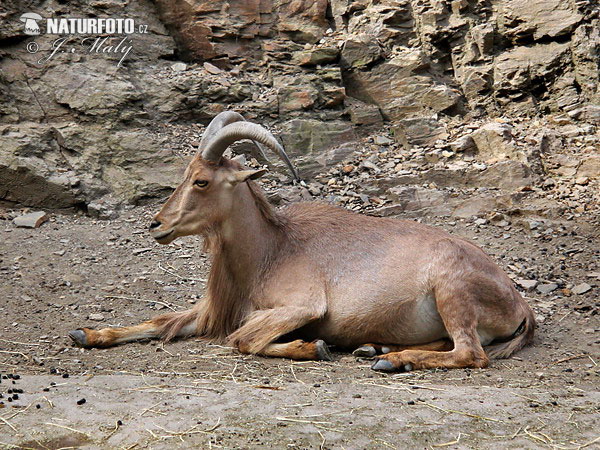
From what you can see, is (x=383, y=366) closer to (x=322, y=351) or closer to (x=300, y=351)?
(x=322, y=351)

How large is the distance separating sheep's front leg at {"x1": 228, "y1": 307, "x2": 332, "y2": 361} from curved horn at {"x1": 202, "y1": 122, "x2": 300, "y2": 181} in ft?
3.92

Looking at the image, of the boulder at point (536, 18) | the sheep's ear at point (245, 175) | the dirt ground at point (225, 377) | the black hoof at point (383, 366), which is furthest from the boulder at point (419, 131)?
the black hoof at point (383, 366)

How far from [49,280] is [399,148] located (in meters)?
5.42

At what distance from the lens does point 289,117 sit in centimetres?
1142

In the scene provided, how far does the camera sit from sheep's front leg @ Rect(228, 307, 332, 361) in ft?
20.3

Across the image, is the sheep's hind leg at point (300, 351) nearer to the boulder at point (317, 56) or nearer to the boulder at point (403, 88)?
the boulder at point (403, 88)

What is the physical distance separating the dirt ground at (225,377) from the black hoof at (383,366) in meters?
0.08

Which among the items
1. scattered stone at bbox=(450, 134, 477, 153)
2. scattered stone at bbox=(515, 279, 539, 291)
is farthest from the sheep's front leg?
scattered stone at bbox=(450, 134, 477, 153)

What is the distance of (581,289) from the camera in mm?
8031

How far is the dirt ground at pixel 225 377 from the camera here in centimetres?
427

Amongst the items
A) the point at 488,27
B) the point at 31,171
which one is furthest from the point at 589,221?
the point at 31,171

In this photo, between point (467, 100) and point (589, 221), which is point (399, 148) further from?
point (589, 221)
